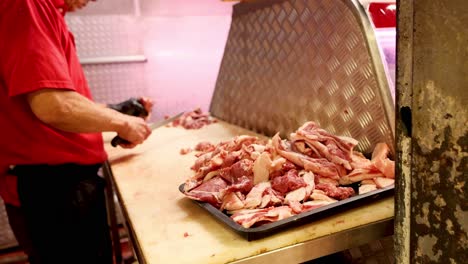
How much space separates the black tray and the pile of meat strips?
24 mm

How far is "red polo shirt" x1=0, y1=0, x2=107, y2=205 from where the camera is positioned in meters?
1.37

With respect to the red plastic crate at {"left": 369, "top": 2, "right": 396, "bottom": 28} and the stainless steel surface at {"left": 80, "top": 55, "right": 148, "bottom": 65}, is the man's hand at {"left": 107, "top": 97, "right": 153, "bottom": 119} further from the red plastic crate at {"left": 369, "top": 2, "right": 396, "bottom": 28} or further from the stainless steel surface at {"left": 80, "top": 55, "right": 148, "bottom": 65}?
the red plastic crate at {"left": 369, "top": 2, "right": 396, "bottom": 28}

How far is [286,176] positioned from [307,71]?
0.64 meters

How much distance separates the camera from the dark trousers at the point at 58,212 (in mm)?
1577

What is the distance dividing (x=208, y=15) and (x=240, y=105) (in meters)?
1.24

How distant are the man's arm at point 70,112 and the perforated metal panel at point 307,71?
75 cm

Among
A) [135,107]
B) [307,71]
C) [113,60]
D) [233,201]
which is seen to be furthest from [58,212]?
[113,60]

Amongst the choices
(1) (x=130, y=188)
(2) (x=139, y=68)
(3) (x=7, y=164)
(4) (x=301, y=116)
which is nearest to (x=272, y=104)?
(4) (x=301, y=116)

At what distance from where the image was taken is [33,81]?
1355 millimetres

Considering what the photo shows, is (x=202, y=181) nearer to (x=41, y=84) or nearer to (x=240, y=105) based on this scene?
(x=41, y=84)

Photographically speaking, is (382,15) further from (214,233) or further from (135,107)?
(135,107)

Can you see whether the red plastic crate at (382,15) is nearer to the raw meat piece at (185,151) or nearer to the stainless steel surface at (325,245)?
the stainless steel surface at (325,245)

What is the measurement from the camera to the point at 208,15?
10.6ft

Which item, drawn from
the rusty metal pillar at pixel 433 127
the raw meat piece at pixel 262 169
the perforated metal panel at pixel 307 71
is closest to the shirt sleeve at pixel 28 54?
the raw meat piece at pixel 262 169
